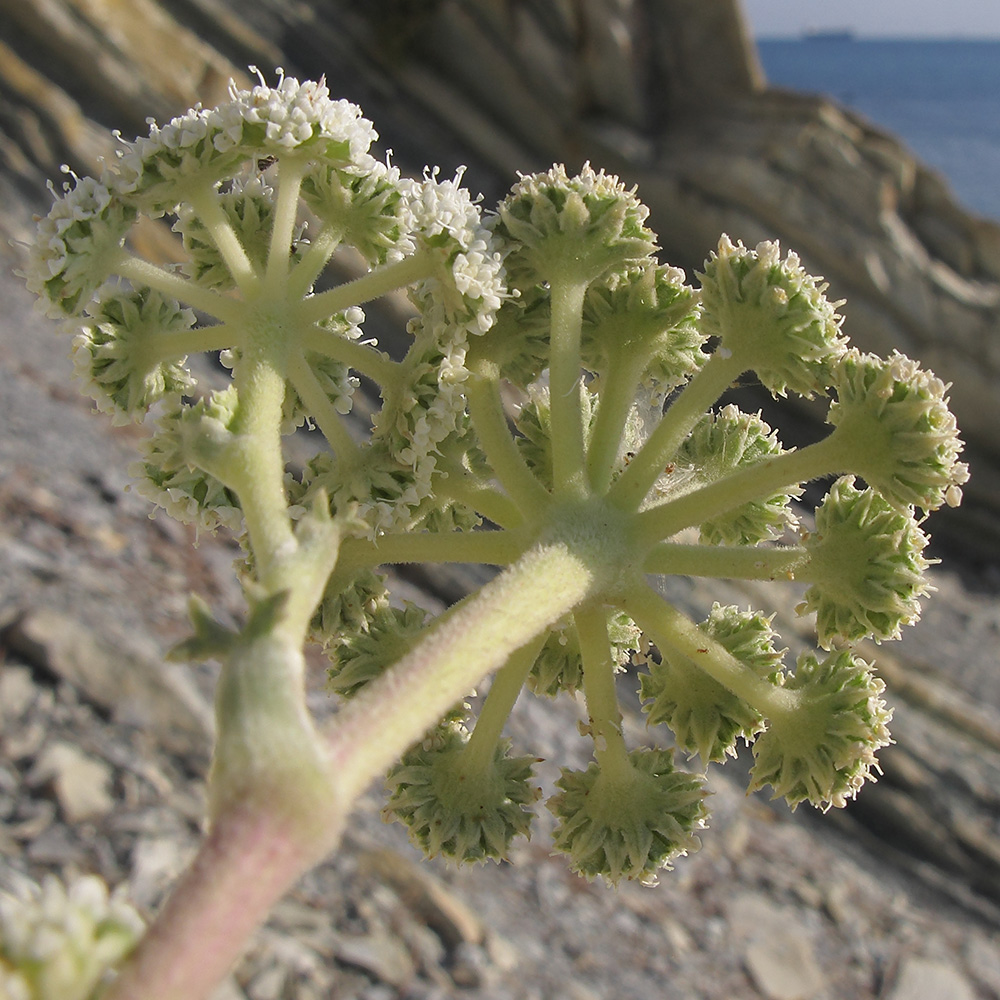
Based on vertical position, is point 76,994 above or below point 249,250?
below

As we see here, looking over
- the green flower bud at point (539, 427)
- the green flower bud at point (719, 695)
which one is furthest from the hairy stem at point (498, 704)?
the green flower bud at point (539, 427)

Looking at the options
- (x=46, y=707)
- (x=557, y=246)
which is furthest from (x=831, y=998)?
(x=557, y=246)

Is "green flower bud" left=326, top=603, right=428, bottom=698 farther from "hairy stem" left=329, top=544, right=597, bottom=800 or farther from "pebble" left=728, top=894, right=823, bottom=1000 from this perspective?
"pebble" left=728, top=894, right=823, bottom=1000

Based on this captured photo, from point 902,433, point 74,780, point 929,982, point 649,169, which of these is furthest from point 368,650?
point 649,169

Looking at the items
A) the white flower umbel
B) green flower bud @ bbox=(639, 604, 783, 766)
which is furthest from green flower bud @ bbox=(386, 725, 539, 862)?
green flower bud @ bbox=(639, 604, 783, 766)

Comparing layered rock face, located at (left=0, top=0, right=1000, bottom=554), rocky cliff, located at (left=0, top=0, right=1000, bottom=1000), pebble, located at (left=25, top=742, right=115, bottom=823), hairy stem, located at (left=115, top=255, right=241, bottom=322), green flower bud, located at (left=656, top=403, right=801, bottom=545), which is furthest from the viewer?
layered rock face, located at (left=0, top=0, right=1000, bottom=554)

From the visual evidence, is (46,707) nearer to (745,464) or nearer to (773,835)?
(745,464)
